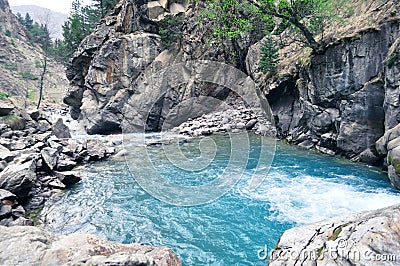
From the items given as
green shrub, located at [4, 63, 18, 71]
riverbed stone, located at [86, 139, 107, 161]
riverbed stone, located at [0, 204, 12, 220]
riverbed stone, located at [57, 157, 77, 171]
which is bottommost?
riverbed stone, located at [0, 204, 12, 220]

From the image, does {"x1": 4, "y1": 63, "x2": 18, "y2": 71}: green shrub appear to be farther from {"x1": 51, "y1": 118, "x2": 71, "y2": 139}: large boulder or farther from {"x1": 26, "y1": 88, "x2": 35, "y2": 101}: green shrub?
{"x1": 51, "y1": 118, "x2": 71, "y2": 139}: large boulder

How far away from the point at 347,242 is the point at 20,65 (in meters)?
67.6

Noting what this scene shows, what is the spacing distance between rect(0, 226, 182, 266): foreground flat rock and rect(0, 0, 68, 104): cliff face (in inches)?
2014

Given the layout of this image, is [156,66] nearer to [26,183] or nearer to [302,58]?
[302,58]

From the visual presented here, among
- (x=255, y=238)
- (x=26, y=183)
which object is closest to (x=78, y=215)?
(x=26, y=183)

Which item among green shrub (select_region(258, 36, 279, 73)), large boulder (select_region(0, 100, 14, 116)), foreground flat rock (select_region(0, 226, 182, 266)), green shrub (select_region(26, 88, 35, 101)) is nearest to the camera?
foreground flat rock (select_region(0, 226, 182, 266))

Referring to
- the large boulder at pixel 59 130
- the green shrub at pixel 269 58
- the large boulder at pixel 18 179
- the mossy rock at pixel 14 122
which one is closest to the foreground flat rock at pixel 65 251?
the large boulder at pixel 18 179

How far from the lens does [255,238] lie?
6.62m

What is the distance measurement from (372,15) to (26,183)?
59.4 feet

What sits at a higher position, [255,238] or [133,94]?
[133,94]

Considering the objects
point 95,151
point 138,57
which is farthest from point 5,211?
point 138,57

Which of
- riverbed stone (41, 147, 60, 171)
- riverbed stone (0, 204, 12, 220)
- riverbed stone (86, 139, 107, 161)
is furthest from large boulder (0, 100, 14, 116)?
riverbed stone (0, 204, 12, 220)

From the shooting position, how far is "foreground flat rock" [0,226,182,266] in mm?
3338

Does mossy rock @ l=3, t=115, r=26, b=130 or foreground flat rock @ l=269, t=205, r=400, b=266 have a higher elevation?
mossy rock @ l=3, t=115, r=26, b=130
